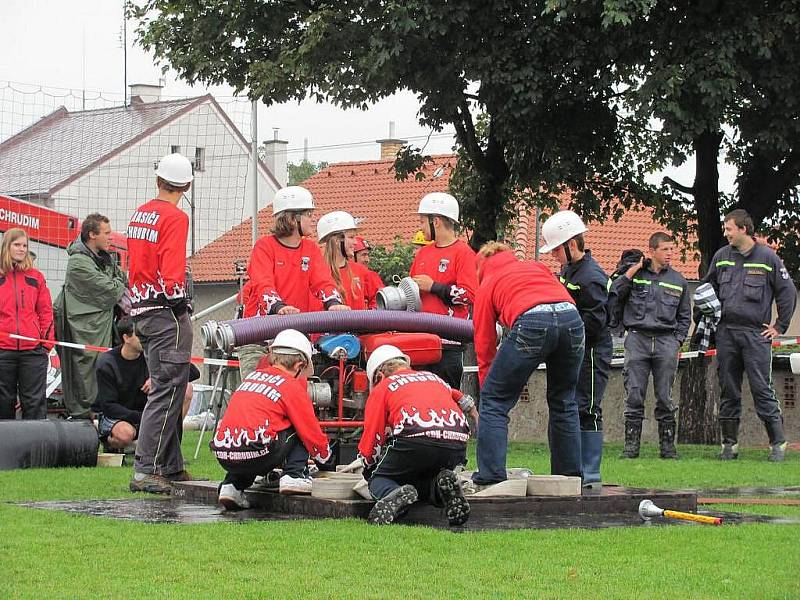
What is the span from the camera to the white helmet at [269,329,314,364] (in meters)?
9.50

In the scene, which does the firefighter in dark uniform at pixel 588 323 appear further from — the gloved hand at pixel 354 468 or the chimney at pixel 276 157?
the chimney at pixel 276 157

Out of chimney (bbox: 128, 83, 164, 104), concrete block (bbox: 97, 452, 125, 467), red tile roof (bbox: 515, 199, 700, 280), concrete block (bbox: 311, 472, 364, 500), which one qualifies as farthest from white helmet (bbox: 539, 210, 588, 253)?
chimney (bbox: 128, 83, 164, 104)

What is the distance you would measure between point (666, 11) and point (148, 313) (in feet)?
28.5

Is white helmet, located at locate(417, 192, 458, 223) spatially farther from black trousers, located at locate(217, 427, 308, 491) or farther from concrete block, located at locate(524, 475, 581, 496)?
concrete block, located at locate(524, 475, 581, 496)

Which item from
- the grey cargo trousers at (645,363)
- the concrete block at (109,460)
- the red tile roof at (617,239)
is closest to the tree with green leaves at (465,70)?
the grey cargo trousers at (645,363)

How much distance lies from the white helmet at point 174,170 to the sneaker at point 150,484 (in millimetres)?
2229

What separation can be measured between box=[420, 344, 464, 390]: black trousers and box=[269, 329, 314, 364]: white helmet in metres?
1.78

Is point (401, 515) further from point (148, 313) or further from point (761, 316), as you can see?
point (761, 316)

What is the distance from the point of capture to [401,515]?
854cm

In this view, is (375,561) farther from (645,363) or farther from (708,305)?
(645,363)

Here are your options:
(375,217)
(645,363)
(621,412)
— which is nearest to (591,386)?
(645,363)

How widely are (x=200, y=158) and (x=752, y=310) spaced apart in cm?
3205

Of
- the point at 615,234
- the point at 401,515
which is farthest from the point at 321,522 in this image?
the point at 615,234

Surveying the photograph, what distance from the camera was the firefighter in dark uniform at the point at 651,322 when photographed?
15727mm
